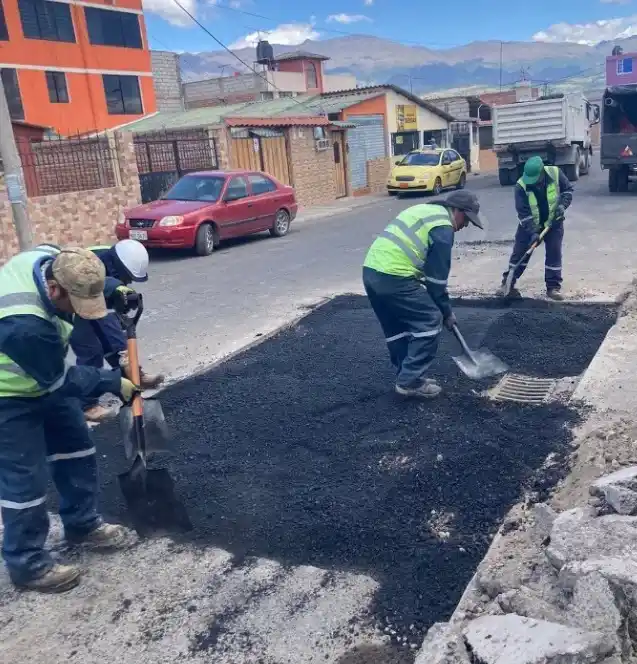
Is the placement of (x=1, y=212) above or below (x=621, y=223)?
above

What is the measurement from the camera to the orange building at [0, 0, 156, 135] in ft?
90.3

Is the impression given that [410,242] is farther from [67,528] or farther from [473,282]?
[473,282]

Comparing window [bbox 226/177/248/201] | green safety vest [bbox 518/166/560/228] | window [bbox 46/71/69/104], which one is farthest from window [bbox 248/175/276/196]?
window [bbox 46/71/69/104]

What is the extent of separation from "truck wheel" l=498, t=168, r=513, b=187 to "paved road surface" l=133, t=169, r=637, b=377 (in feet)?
22.6

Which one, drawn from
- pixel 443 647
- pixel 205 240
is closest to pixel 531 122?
pixel 205 240

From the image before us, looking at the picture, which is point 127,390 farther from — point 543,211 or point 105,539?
point 543,211

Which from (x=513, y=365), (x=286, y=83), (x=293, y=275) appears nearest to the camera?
(x=513, y=365)

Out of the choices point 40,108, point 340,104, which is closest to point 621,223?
point 340,104

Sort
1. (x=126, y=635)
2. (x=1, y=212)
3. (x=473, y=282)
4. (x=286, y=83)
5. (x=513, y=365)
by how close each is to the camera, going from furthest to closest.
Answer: (x=286, y=83) → (x=1, y=212) → (x=473, y=282) → (x=513, y=365) → (x=126, y=635)

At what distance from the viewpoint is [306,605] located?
306 cm

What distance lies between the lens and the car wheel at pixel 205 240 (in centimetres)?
1260

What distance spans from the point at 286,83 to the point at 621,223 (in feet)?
122

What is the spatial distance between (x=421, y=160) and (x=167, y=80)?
24.3m

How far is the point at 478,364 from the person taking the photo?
213 inches
